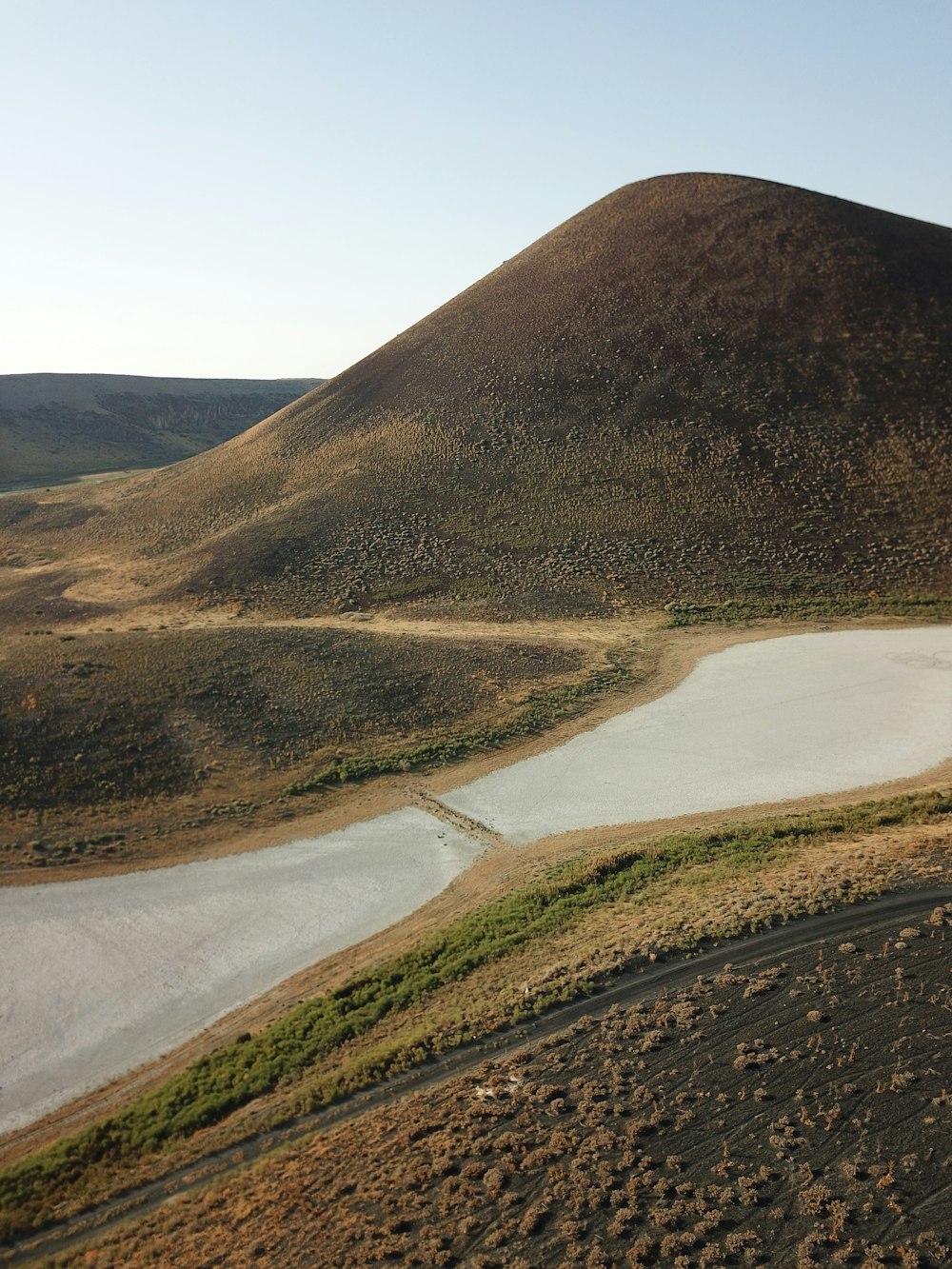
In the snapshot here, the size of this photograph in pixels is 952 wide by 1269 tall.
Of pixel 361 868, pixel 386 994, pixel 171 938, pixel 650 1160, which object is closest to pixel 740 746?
pixel 361 868

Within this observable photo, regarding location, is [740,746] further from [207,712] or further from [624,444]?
[624,444]

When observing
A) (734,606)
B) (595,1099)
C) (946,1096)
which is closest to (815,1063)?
(946,1096)

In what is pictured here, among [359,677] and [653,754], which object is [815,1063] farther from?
[359,677]

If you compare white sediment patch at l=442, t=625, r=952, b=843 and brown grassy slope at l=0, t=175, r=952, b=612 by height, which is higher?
brown grassy slope at l=0, t=175, r=952, b=612

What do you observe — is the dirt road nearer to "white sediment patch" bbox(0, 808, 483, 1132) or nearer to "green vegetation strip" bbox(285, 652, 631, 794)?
"white sediment patch" bbox(0, 808, 483, 1132)

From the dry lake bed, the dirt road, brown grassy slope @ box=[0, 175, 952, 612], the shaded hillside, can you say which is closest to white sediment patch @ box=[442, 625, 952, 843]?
the dry lake bed
